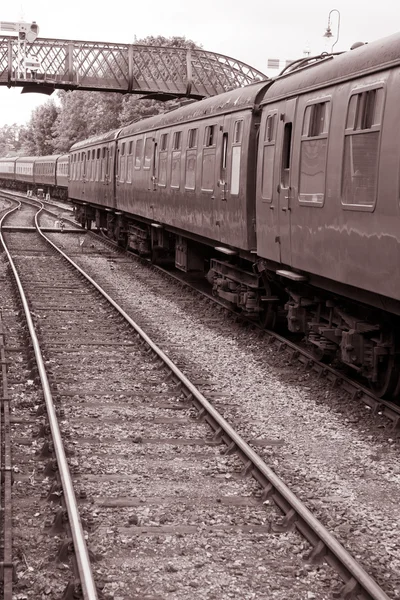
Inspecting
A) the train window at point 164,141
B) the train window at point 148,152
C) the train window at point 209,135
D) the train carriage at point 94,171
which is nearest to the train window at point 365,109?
the train window at point 209,135

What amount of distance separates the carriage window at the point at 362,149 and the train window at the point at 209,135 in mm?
5261

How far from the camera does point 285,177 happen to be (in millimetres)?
9453

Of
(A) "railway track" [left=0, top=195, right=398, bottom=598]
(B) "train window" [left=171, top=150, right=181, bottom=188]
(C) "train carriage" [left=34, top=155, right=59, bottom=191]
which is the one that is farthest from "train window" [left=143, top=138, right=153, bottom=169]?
(C) "train carriage" [left=34, top=155, right=59, bottom=191]

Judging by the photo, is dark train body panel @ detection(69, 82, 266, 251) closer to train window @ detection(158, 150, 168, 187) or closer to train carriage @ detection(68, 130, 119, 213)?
train window @ detection(158, 150, 168, 187)

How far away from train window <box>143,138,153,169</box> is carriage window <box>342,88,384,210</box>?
10.6 metres

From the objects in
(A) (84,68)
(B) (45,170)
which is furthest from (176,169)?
(B) (45,170)

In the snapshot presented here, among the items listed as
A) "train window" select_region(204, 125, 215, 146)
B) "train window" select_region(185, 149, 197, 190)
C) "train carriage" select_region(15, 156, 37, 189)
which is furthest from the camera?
"train carriage" select_region(15, 156, 37, 189)

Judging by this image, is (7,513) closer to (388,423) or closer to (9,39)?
(388,423)

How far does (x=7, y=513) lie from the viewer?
5.19m

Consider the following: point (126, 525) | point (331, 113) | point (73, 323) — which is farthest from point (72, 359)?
point (126, 525)

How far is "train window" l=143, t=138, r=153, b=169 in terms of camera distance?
17.9m

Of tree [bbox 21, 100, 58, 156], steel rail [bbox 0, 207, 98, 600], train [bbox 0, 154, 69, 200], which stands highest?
tree [bbox 21, 100, 58, 156]

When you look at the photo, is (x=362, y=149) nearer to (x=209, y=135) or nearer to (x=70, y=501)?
(x=70, y=501)

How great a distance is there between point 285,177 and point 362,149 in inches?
85.8
